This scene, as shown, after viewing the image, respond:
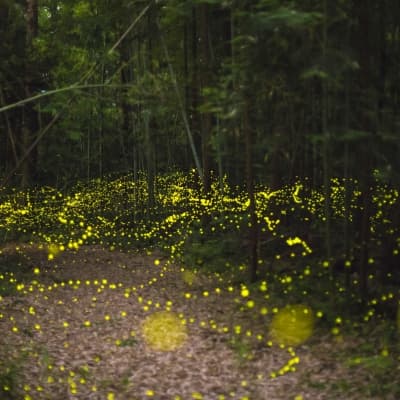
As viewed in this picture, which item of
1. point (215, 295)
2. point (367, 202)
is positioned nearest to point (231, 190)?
point (215, 295)

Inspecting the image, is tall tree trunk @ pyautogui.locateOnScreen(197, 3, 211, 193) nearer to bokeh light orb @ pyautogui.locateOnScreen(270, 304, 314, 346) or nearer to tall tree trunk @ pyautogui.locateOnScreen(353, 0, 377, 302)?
bokeh light orb @ pyautogui.locateOnScreen(270, 304, 314, 346)

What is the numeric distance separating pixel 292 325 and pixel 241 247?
4345 millimetres

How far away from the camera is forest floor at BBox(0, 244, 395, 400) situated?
6422 millimetres

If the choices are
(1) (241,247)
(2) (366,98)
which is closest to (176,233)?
(1) (241,247)

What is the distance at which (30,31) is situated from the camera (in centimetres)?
1777

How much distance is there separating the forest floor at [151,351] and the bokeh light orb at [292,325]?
16cm

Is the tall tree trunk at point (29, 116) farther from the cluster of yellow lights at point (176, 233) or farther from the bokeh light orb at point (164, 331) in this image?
the bokeh light orb at point (164, 331)

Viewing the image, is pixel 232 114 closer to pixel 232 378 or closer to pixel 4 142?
pixel 232 378

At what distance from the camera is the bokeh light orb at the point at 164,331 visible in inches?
323

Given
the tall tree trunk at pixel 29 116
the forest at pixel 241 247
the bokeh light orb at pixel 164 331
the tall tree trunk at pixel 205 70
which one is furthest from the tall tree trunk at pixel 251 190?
the tall tree trunk at pixel 29 116

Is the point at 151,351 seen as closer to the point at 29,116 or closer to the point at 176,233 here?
the point at 176,233

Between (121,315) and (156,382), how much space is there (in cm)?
303

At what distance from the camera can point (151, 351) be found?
7945 millimetres

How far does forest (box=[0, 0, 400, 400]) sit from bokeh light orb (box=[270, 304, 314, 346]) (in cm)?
4
